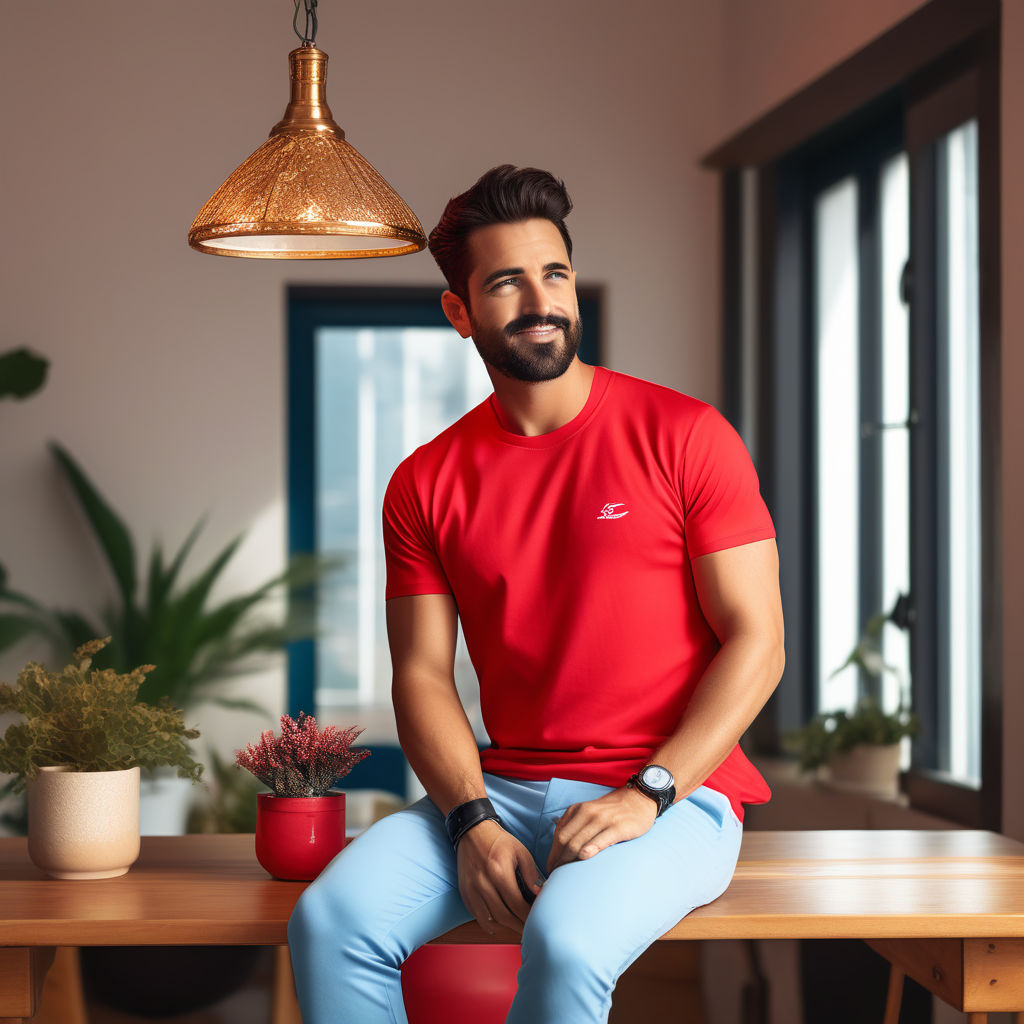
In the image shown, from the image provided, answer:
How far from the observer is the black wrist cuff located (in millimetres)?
1604

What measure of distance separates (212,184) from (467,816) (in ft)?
8.72

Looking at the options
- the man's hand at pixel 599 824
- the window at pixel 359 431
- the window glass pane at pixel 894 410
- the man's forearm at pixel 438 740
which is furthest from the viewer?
the window at pixel 359 431

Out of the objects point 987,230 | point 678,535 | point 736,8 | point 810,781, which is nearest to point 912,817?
point 810,781

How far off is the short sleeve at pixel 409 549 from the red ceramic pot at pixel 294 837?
32cm

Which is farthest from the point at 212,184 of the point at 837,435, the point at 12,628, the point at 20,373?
the point at 837,435

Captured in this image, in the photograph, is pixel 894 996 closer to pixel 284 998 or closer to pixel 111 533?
pixel 284 998

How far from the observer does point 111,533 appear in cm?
362

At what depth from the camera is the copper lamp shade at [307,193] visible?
1.56 metres

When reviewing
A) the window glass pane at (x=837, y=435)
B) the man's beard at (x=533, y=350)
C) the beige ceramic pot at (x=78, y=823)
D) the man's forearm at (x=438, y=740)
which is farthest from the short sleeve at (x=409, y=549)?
the window glass pane at (x=837, y=435)

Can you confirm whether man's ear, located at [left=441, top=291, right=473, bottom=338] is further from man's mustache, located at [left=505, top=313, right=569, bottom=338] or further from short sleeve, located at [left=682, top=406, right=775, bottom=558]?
short sleeve, located at [left=682, top=406, right=775, bottom=558]

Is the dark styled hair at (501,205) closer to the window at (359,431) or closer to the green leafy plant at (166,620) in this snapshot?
the green leafy plant at (166,620)

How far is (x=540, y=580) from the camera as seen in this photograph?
68.9 inches

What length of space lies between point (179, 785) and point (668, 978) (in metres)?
1.66

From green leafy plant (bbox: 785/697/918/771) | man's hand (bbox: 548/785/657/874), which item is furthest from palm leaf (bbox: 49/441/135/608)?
man's hand (bbox: 548/785/657/874)
